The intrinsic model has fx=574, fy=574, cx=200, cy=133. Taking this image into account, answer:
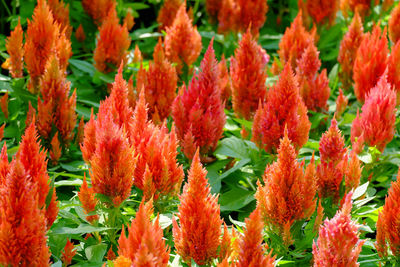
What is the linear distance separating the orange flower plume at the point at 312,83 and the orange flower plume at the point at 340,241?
197 centimetres

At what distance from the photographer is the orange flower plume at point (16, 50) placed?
3.50m

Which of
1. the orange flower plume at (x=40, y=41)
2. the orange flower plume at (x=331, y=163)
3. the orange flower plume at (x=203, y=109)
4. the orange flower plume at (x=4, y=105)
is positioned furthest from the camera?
the orange flower plume at (x=4, y=105)

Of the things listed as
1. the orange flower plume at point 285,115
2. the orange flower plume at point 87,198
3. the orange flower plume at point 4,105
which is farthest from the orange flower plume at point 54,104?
the orange flower plume at point 285,115

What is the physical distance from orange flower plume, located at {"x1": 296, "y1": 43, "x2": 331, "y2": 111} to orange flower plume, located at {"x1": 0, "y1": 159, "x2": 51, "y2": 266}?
234cm

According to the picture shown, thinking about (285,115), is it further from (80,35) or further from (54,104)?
(80,35)

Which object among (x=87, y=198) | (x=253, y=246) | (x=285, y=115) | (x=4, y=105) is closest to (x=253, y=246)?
(x=253, y=246)

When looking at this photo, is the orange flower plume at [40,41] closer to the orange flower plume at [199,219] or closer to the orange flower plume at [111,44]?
the orange flower plume at [111,44]

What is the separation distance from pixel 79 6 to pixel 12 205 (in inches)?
138

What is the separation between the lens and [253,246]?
1910mm

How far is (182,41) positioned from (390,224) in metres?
2.23

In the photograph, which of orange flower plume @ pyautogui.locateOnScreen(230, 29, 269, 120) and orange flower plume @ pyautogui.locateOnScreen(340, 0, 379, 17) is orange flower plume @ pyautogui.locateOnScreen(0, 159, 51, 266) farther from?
orange flower plume @ pyautogui.locateOnScreen(340, 0, 379, 17)

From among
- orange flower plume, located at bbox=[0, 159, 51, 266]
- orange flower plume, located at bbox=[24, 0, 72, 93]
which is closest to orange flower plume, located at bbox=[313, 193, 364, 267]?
orange flower plume, located at bbox=[0, 159, 51, 266]

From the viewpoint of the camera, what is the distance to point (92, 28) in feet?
16.4

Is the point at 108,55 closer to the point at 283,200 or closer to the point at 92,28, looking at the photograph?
the point at 92,28
